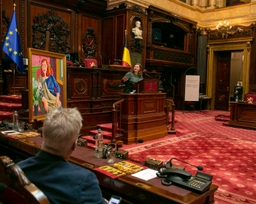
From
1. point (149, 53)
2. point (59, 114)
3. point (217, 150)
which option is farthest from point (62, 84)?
point (149, 53)

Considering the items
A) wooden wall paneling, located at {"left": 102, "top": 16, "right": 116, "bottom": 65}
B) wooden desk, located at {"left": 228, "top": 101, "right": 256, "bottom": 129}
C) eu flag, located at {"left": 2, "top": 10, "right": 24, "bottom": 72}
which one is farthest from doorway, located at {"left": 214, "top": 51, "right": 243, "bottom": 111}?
eu flag, located at {"left": 2, "top": 10, "right": 24, "bottom": 72}

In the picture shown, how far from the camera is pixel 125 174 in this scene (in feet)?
5.93

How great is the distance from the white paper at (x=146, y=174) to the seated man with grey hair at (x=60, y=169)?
1.84ft

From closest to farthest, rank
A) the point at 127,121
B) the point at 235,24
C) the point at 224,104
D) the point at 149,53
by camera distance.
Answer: the point at 127,121 < the point at 149,53 < the point at 235,24 < the point at 224,104

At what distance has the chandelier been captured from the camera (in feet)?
37.1

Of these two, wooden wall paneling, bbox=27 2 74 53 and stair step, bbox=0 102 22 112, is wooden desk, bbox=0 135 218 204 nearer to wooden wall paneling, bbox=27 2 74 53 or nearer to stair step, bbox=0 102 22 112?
stair step, bbox=0 102 22 112

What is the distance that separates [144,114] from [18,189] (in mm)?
5039

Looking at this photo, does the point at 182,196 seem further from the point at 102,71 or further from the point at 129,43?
the point at 129,43

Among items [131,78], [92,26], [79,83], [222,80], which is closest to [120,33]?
[92,26]

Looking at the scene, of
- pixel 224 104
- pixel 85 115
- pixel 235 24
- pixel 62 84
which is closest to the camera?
pixel 62 84

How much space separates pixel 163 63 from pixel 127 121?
18.8 ft

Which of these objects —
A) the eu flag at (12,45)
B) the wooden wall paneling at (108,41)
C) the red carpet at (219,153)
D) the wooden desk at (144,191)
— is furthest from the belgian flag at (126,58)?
the wooden desk at (144,191)

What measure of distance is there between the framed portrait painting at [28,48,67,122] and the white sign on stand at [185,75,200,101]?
826 cm

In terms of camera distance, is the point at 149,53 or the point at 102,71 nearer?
the point at 102,71
